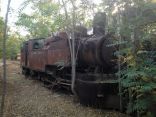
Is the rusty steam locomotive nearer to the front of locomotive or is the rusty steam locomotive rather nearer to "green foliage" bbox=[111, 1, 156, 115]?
the front of locomotive

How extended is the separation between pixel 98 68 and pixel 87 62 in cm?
84

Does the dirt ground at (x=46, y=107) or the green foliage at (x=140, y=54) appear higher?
the green foliage at (x=140, y=54)

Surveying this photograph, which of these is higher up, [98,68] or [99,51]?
[99,51]

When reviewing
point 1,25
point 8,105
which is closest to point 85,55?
point 8,105

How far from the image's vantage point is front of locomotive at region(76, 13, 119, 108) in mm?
10312

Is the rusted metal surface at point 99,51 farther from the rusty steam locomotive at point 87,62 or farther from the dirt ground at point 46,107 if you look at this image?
the dirt ground at point 46,107

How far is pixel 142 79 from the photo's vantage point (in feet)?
23.4

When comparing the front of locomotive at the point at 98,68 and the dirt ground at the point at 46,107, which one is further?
the front of locomotive at the point at 98,68

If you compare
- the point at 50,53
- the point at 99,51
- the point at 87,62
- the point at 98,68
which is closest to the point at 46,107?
the point at 98,68

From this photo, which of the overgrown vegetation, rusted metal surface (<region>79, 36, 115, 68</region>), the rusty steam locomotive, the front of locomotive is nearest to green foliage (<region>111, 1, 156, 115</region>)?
the overgrown vegetation

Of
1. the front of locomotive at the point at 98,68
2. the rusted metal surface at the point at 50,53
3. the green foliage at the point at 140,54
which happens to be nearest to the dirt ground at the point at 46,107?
the front of locomotive at the point at 98,68

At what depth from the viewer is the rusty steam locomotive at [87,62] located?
10.5 meters

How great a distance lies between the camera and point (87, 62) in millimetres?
12461

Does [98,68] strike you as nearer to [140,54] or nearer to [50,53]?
[50,53]
